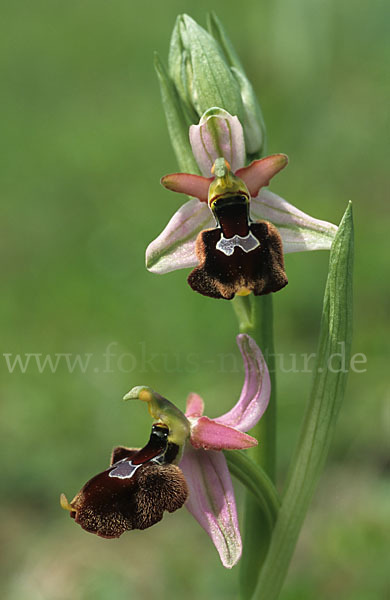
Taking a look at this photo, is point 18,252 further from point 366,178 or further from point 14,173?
point 366,178

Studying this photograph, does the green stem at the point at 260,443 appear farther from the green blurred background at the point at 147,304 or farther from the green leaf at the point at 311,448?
the green blurred background at the point at 147,304

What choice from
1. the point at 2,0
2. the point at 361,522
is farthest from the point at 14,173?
Result: the point at 2,0

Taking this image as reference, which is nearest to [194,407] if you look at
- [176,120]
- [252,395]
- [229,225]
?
[252,395]

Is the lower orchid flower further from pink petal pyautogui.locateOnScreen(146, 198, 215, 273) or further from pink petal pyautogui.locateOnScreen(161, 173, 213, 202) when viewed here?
pink petal pyautogui.locateOnScreen(161, 173, 213, 202)

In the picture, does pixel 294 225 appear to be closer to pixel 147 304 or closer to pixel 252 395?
pixel 252 395

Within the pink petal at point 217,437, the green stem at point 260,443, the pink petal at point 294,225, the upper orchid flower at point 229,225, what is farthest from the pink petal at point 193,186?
the pink petal at point 217,437

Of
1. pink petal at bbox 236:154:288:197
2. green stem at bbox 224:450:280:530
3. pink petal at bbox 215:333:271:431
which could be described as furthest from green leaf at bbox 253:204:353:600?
pink petal at bbox 236:154:288:197
